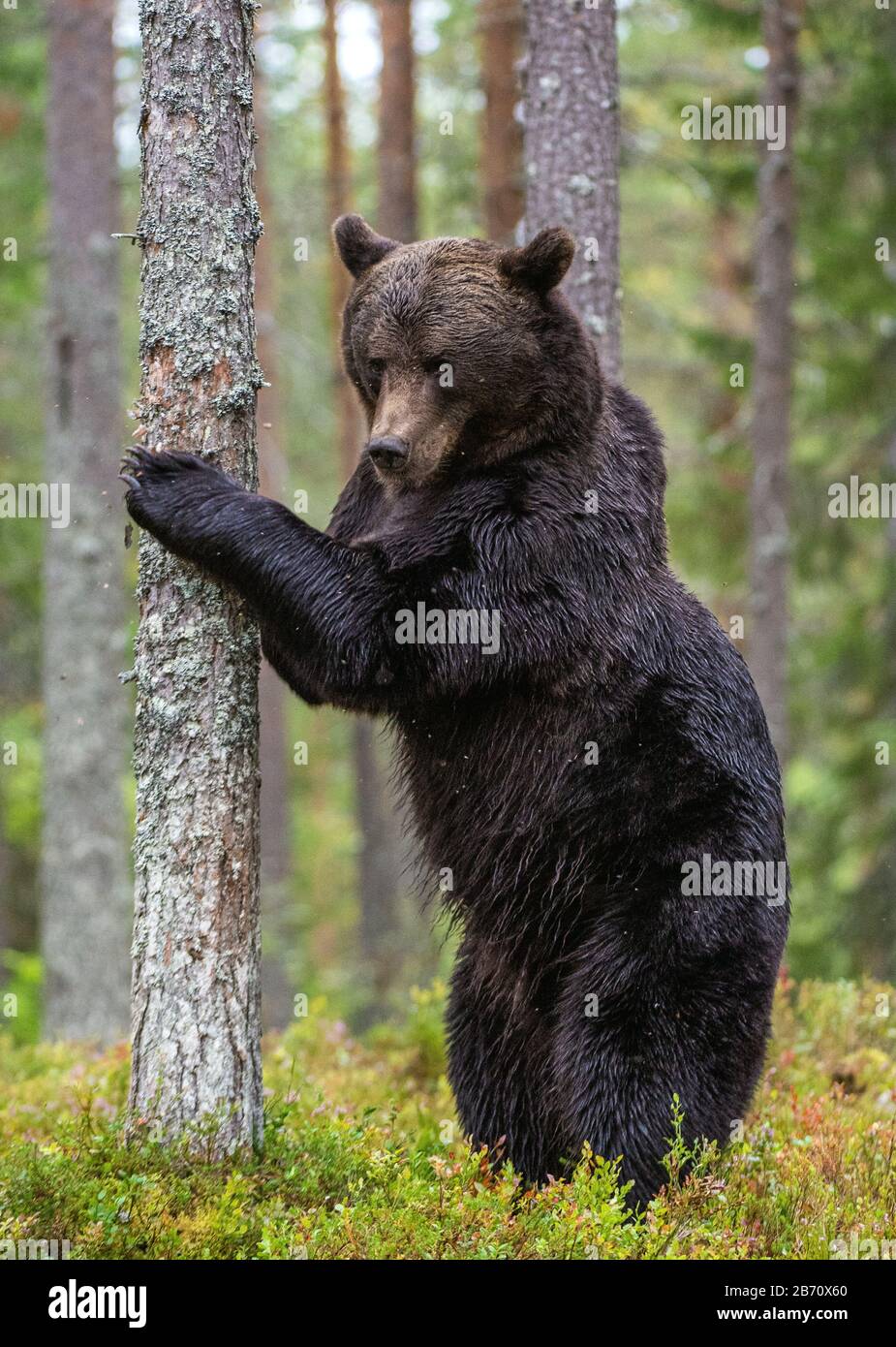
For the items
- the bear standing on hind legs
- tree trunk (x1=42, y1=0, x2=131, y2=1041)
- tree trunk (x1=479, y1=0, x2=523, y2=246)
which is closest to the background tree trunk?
tree trunk (x1=479, y1=0, x2=523, y2=246)

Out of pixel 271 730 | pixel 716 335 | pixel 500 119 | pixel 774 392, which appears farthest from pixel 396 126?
pixel 271 730

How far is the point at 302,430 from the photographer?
23453 mm

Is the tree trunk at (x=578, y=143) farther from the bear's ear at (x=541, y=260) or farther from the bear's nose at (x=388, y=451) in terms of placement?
→ the bear's nose at (x=388, y=451)

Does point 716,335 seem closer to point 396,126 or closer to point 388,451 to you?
point 396,126

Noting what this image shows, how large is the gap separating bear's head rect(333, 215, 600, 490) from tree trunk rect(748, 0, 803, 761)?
6.58 m

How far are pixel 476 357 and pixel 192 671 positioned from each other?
158 centimetres

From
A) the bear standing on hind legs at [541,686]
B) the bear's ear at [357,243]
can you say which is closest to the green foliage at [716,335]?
the bear's ear at [357,243]

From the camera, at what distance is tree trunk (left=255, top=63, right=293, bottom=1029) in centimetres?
1433

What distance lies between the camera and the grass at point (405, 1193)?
425cm
